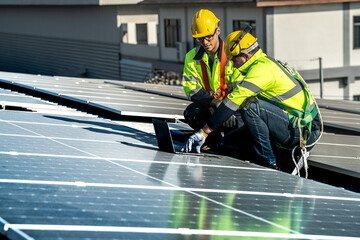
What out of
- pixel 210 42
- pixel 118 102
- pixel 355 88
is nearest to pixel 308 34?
pixel 355 88

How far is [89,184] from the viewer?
540 centimetres

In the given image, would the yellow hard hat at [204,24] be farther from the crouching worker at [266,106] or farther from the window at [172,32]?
the window at [172,32]

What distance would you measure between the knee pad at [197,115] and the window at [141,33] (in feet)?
116

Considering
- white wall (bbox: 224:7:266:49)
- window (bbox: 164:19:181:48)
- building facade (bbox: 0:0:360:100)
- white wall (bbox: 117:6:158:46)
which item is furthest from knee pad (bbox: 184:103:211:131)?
white wall (bbox: 117:6:158:46)

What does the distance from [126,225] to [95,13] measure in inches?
1570

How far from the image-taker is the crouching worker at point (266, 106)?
7.64 meters

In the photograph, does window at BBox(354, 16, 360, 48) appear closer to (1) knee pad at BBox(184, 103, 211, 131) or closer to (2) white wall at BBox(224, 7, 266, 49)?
(2) white wall at BBox(224, 7, 266, 49)

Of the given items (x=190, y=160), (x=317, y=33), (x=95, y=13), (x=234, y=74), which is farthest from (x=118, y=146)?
(x=95, y=13)

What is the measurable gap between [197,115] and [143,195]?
3.53 metres

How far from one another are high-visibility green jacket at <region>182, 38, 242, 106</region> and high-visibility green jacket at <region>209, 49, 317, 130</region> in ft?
2.32

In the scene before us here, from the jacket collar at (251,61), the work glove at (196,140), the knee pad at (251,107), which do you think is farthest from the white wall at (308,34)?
the work glove at (196,140)

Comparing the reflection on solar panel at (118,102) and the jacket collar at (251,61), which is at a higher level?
the jacket collar at (251,61)

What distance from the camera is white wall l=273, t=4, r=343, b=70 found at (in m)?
31.4

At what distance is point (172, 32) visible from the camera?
3722cm
